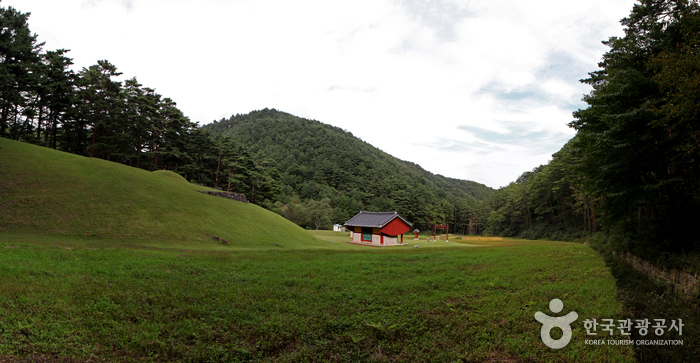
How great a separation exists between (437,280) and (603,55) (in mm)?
23539

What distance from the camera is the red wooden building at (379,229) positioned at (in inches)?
1650

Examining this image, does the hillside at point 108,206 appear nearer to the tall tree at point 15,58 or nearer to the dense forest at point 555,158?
the tall tree at point 15,58

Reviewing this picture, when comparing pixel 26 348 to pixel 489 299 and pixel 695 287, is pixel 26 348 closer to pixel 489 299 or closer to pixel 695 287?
pixel 489 299

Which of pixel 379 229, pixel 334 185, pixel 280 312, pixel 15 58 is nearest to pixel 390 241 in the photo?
pixel 379 229

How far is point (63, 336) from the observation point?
6.20 metres

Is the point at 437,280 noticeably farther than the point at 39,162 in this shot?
No

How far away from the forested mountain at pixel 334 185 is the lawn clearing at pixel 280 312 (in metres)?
56.3

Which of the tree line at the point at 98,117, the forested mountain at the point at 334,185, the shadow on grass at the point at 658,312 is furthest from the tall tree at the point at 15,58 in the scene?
the shadow on grass at the point at 658,312

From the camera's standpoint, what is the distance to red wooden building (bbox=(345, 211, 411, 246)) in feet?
137

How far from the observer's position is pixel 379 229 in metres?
41.7

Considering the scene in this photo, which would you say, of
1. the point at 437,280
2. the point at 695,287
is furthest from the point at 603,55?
the point at 437,280

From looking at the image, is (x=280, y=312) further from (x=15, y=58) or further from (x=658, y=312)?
(x=15, y=58)

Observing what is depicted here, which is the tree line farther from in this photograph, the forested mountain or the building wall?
the building wall

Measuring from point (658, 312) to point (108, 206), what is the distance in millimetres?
32857
